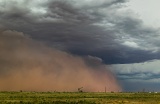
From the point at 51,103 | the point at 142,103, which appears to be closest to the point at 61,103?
the point at 51,103

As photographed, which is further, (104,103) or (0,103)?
(104,103)

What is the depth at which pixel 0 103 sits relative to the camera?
110375 mm

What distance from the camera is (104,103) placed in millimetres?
118812

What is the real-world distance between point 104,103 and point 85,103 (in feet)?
27.2

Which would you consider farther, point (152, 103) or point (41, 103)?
point (152, 103)

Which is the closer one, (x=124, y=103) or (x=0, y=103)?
(x=0, y=103)

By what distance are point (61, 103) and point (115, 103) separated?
72.7 ft

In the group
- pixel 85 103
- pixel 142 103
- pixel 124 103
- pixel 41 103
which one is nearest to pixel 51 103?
pixel 41 103

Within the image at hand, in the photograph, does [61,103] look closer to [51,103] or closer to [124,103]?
[51,103]

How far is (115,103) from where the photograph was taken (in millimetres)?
Answer: 118438

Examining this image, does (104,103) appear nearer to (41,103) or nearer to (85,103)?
(85,103)

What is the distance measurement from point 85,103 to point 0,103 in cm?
3284

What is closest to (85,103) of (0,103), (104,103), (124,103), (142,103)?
(104,103)

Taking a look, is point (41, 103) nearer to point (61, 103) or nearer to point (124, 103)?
point (61, 103)
